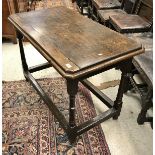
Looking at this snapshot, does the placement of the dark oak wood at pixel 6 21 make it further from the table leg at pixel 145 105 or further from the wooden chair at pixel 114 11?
the table leg at pixel 145 105

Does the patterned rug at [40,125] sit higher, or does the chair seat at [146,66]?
the chair seat at [146,66]

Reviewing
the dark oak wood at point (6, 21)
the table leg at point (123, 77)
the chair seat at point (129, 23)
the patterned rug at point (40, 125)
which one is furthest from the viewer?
the dark oak wood at point (6, 21)

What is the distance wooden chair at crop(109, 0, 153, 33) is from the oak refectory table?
0.63 m

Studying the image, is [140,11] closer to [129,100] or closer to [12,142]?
[129,100]

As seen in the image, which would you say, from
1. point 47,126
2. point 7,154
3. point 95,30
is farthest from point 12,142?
point 95,30

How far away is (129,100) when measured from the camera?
2072 mm

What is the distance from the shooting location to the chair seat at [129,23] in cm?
221

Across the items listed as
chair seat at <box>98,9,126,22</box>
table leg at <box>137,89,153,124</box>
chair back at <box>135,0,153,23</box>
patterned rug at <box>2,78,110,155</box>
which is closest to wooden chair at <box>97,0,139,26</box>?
chair seat at <box>98,9,126,22</box>

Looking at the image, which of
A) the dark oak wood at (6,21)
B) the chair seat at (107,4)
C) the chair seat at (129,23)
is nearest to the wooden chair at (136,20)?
the chair seat at (129,23)

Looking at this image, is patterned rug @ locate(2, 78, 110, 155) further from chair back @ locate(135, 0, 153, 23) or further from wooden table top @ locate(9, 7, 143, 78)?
chair back @ locate(135, 0, 153, 23)

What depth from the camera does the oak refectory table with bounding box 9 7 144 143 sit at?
3.95 ft

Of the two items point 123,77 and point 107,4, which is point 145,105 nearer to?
point 123,77

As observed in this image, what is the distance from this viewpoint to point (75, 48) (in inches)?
52.6

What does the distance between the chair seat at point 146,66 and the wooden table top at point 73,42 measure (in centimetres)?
26
